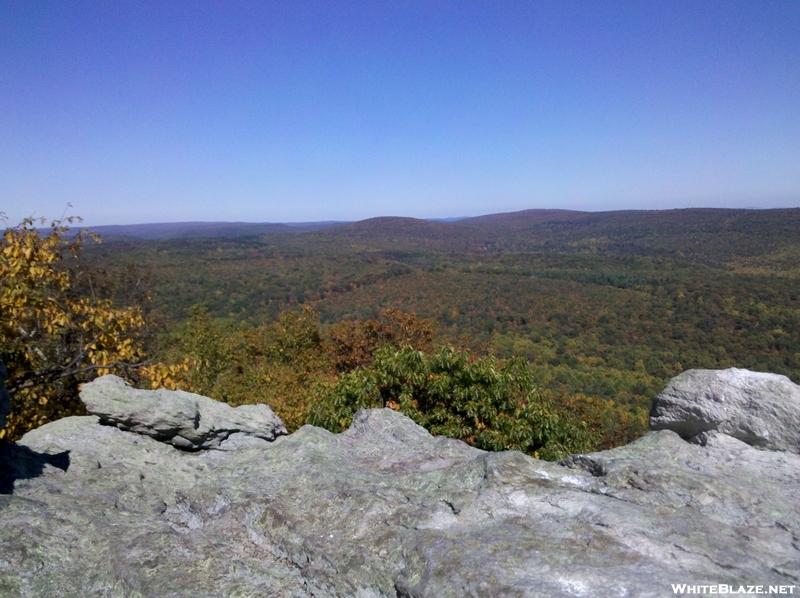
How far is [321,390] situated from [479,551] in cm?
844

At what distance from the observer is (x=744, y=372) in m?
6.19


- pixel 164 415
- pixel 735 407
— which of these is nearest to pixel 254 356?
pixel 164 415

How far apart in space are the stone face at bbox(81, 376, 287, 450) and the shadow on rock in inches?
34.6

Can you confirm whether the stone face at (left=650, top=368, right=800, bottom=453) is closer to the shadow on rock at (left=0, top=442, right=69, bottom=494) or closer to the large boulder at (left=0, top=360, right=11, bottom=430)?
the shadow on rock at (left=0, top=442, right=69, bottom=494)

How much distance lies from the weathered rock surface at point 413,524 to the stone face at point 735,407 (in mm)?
92

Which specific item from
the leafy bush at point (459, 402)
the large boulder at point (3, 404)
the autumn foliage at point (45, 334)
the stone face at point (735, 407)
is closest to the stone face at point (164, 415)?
the large boulder at point (3, 404)

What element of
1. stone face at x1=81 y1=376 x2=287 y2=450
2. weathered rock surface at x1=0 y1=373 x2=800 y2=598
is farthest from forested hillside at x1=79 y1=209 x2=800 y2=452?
weathered rock surface at x1=0 y1=373 x2=800 y2=598

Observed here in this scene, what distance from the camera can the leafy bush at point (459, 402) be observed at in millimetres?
9891

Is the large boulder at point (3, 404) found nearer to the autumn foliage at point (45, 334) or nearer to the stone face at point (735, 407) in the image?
the autumn foliage at point (45, 334)

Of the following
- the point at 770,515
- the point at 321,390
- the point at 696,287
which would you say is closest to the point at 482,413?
the point at 321,390

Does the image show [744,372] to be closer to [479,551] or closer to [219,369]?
[479,551]

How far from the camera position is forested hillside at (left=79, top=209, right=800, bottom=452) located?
1634 inches

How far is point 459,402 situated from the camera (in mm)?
10203

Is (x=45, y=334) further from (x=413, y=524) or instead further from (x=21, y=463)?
(x=413, y=524)
